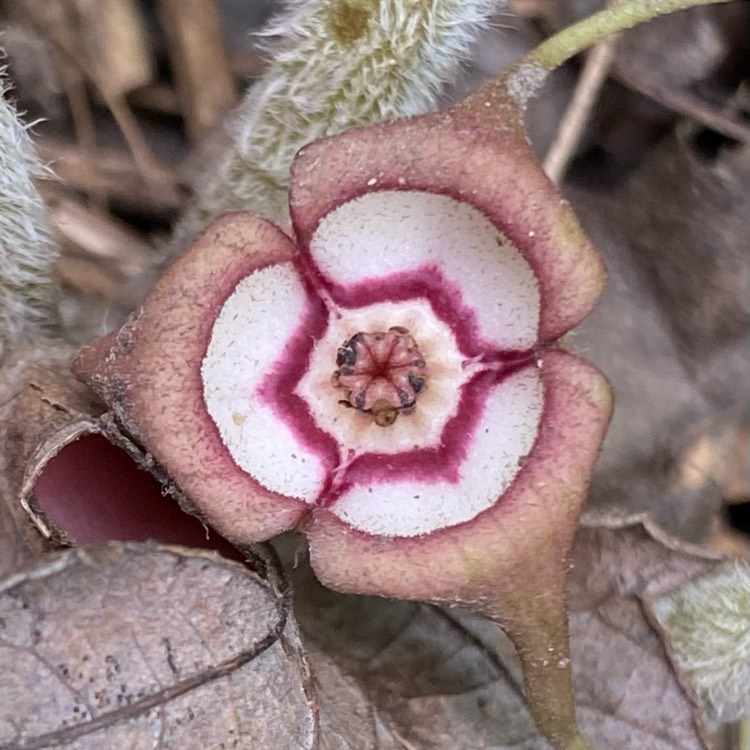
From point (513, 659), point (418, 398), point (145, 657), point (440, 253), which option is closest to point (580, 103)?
point (440, 253)

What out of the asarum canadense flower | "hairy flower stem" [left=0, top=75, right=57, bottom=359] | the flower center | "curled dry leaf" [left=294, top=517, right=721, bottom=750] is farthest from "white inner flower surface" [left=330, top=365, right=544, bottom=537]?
"hairy flower stem" [left=0, top=75, right=57, bottom=359]

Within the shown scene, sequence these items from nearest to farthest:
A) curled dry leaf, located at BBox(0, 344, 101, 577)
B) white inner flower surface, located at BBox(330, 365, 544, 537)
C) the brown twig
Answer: curled dry leaf, located at BBox(0, 344, 101, 577) → white inner flower surface, located at BBox(330, 365, 544, 537) → the brown twig

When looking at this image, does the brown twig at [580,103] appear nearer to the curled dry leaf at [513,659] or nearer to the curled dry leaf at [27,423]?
the curled dry leaf at [513,659]

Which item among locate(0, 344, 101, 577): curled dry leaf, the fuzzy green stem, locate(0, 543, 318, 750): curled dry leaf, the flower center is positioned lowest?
locate(0, 543, 318, 750): curled dry leaf

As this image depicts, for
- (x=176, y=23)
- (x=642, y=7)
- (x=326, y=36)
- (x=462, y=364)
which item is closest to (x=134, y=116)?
(x=176, y=23)

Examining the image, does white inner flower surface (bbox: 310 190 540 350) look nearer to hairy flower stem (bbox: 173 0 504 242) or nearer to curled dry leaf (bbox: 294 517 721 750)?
hairy flower stem (bbox: 173 0 504 242)

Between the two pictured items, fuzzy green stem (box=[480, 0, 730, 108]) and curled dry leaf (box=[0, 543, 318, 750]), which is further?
fuzzy green stem (box=[480, 0, 730, 108])
